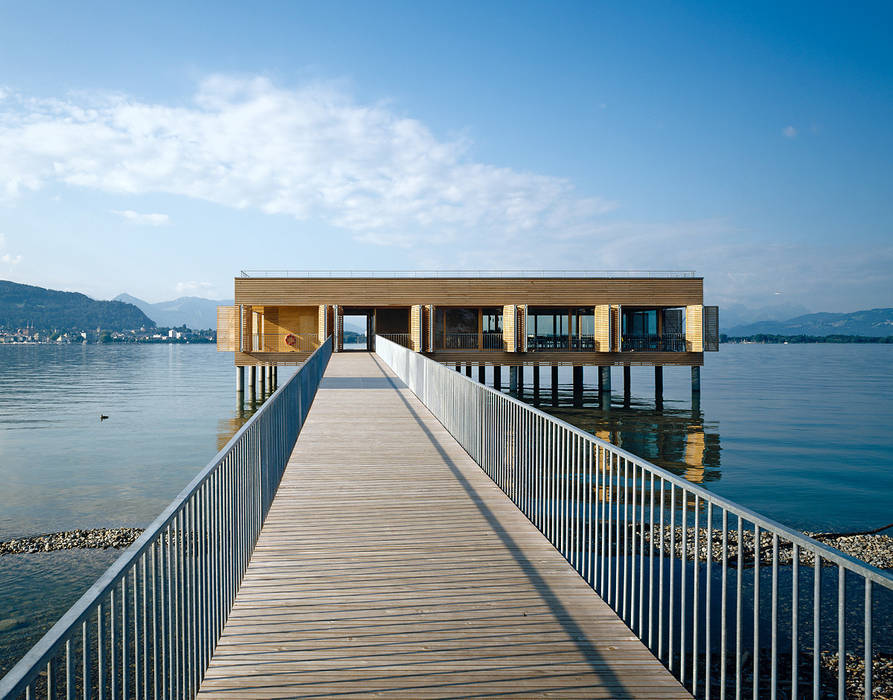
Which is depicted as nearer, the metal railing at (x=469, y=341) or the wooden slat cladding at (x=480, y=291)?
the wooden slat cladding at (x=480, y=291)

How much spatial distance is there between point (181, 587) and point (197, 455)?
19.2 meters

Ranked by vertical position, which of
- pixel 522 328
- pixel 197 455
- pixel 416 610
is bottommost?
pixel 197 455

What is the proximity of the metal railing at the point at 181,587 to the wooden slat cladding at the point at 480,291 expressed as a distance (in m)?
28.1

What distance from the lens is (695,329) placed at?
1336 inches

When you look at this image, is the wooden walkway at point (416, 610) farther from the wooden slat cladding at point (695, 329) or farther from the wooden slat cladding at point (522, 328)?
the wooden slat cladding at point (695, 329)

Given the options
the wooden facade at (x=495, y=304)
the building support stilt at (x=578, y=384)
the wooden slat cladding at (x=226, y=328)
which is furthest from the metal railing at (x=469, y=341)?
the wooden slat cladding at (x=226, y=328)

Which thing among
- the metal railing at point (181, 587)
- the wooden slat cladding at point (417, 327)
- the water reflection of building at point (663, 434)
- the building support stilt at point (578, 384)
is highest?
the wooden slat cladding at point (417, 327)

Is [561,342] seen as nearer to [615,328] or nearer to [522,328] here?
[522,328]

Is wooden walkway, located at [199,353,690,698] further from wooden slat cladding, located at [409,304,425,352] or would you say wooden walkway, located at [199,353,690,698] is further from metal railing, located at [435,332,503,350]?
metal railing, located at [435,332,503,350]

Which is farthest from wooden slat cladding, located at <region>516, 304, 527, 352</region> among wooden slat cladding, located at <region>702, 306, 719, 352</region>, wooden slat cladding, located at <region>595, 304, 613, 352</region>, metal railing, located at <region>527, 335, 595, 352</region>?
wooden slat cladding, located at <region>702, 306, 719, 352</region>

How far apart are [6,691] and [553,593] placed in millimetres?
3581

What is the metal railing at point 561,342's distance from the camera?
117ft

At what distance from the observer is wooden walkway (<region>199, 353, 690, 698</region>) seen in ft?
11.1

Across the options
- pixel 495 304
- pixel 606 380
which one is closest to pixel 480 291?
pixel 495 304
